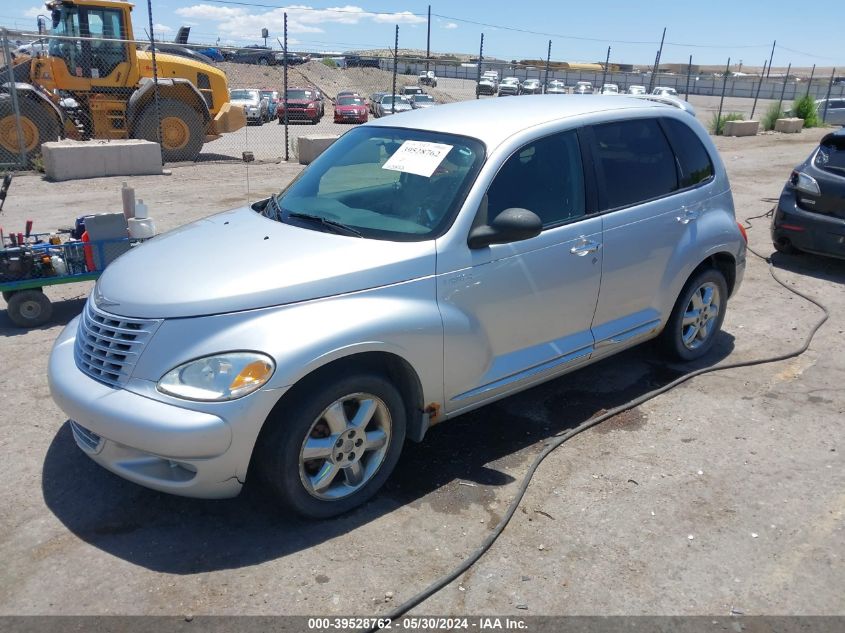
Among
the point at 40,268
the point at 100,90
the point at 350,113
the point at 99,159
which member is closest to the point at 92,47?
the point at 100,90

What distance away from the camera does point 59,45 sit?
578 inches

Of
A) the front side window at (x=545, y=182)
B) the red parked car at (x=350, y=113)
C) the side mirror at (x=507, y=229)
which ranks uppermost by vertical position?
the front side window at (x=545, y=182)

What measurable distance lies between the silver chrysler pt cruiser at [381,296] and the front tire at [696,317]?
0.36ft

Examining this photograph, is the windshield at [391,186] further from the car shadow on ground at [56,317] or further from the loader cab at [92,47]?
the loader cab at [92,47]

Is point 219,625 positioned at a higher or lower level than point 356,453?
lower

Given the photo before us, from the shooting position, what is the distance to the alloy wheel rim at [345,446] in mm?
3289

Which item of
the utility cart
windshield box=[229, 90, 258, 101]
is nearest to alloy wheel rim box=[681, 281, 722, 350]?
the utility cart

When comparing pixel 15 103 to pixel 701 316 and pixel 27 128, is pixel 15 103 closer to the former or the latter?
pixel 27 128

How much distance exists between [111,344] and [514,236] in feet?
6.52

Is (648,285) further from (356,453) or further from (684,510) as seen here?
(356,453)

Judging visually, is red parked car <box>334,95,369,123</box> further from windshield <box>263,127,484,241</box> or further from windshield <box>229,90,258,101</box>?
windshield <box>263,127,484,241</box>

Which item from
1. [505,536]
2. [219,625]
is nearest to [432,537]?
[505,536]

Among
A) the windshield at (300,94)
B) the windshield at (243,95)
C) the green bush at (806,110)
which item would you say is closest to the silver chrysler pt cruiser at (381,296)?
the green bush at (806,110)

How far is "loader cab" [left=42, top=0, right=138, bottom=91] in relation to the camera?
47.2ft
